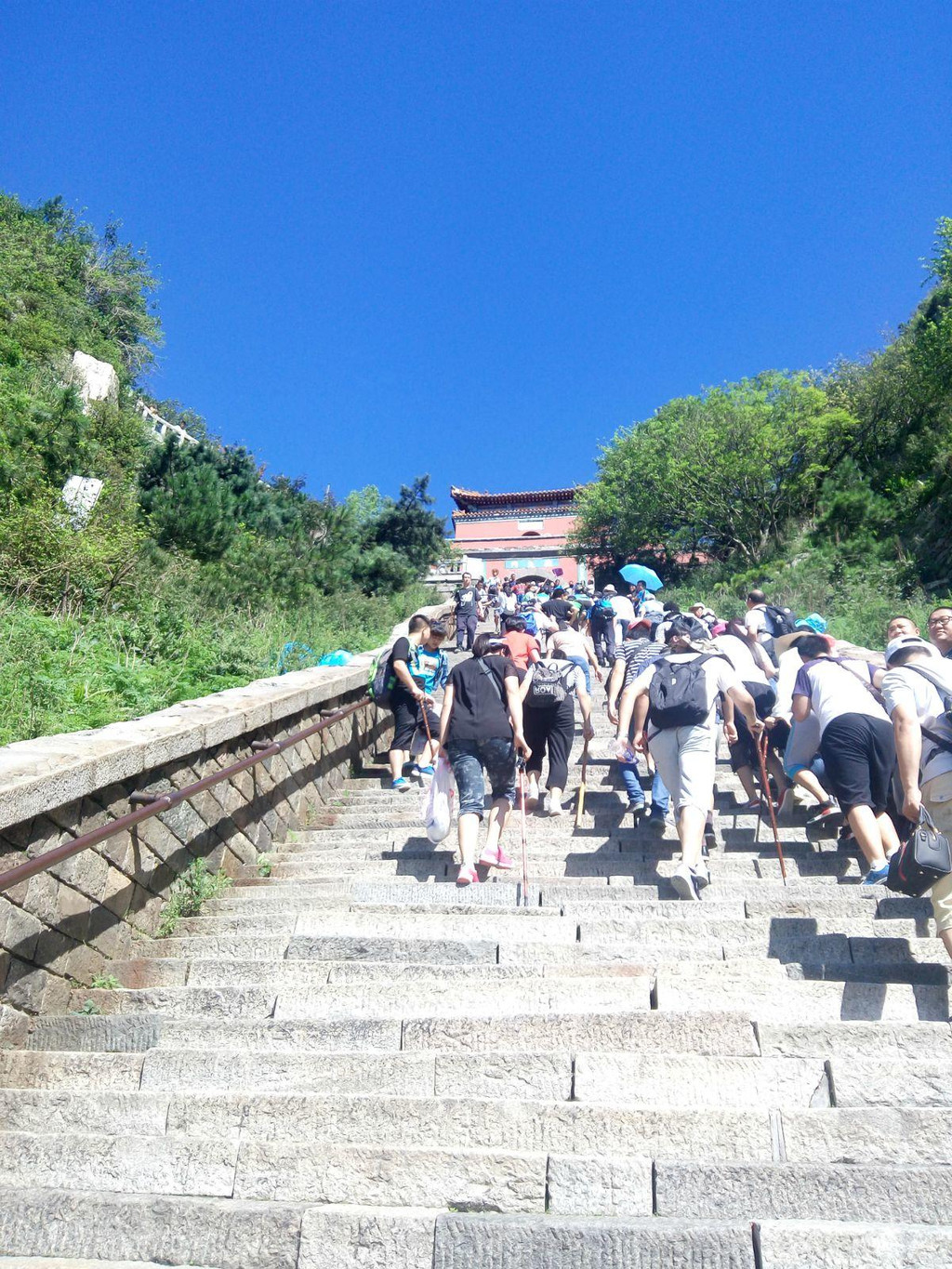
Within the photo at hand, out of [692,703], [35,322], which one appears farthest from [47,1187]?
[35,322]

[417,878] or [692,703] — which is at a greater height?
[692,703]

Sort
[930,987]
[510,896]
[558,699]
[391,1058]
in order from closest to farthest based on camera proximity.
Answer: [391,1058]
[930,987]
[510,896]
[558,699]

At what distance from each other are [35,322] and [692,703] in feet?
69.6

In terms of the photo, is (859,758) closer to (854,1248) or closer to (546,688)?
(546,688)

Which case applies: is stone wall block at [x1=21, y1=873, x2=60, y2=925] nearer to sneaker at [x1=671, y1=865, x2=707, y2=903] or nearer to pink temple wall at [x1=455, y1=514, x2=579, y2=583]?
sneaker at [x1=671, y1=865, x2=707, y2=903]

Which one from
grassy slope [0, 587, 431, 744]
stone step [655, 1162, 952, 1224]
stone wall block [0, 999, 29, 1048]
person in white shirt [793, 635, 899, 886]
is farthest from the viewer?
grassy slope [0, 587, 431, 744]

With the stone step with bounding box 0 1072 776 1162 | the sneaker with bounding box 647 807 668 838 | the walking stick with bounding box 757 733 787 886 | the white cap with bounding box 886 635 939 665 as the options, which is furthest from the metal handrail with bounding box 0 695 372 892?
the white cap with bounding box 886 635 939 665

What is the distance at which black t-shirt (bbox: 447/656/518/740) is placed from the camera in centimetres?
589

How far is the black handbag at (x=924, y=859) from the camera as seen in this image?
12.6 ft

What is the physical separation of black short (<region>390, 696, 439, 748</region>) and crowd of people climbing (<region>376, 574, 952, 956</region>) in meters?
0.01

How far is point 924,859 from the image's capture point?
151 inches

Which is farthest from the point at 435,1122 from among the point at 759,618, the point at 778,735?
the point at 759,618

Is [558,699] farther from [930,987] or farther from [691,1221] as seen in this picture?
[691,1221]

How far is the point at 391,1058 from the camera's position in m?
3.63
